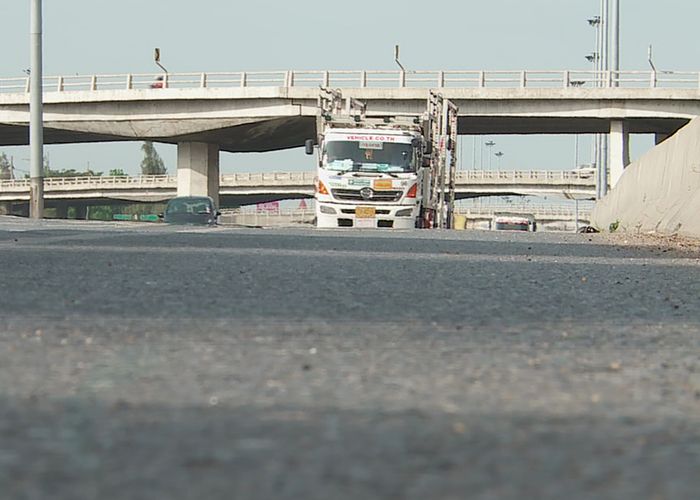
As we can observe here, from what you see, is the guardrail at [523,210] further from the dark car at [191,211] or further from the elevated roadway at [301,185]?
the dark car at [191,211]

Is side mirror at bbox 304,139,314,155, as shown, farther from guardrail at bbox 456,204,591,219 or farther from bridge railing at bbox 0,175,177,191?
guardrail at bbox 456,204,591,219

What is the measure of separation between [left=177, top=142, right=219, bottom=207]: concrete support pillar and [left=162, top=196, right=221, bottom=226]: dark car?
20.3 metres

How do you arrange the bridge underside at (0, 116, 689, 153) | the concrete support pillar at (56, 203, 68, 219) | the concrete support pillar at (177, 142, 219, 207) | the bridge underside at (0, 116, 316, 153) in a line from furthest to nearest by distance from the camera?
the concrete support pillar at (56, 203, 68, 219), the concrete support pillar at (177, 142, 219, 207), the bridge underside at (0, 116, 316, 153), the bridge underside at (0, 116, 689, 153)

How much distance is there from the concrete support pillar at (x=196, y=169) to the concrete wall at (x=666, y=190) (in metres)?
35.0

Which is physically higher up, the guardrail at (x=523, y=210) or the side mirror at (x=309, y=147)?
the guardrail at (x=523, y=210)

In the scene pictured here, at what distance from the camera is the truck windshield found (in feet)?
101

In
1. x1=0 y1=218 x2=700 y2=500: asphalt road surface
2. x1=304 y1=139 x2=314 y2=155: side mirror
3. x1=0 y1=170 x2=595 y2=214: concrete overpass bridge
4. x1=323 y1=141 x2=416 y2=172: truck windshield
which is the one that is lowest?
x1=0 y1=218 x2=700 y2=500: asphalt road surface

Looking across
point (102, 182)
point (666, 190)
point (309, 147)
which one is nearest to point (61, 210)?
point (102, 182)

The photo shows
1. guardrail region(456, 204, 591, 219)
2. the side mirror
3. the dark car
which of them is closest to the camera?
the side mirror

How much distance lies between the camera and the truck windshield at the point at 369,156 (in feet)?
101

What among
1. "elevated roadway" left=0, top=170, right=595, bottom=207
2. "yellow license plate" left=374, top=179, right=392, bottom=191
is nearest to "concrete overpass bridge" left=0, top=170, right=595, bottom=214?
"elevated roadway" left=0, top=170, right=595, bottom=207

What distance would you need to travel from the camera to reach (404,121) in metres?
32.7

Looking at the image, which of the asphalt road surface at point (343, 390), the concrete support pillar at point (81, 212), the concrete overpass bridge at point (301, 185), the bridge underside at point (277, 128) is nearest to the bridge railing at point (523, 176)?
the concrete overpass bridge at point (301, 185)

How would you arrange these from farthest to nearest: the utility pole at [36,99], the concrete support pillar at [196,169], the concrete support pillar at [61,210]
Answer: the concrete support pillar at [61,210]
the concrete support pillar at [196,169]
the utility pole at [36,99]
